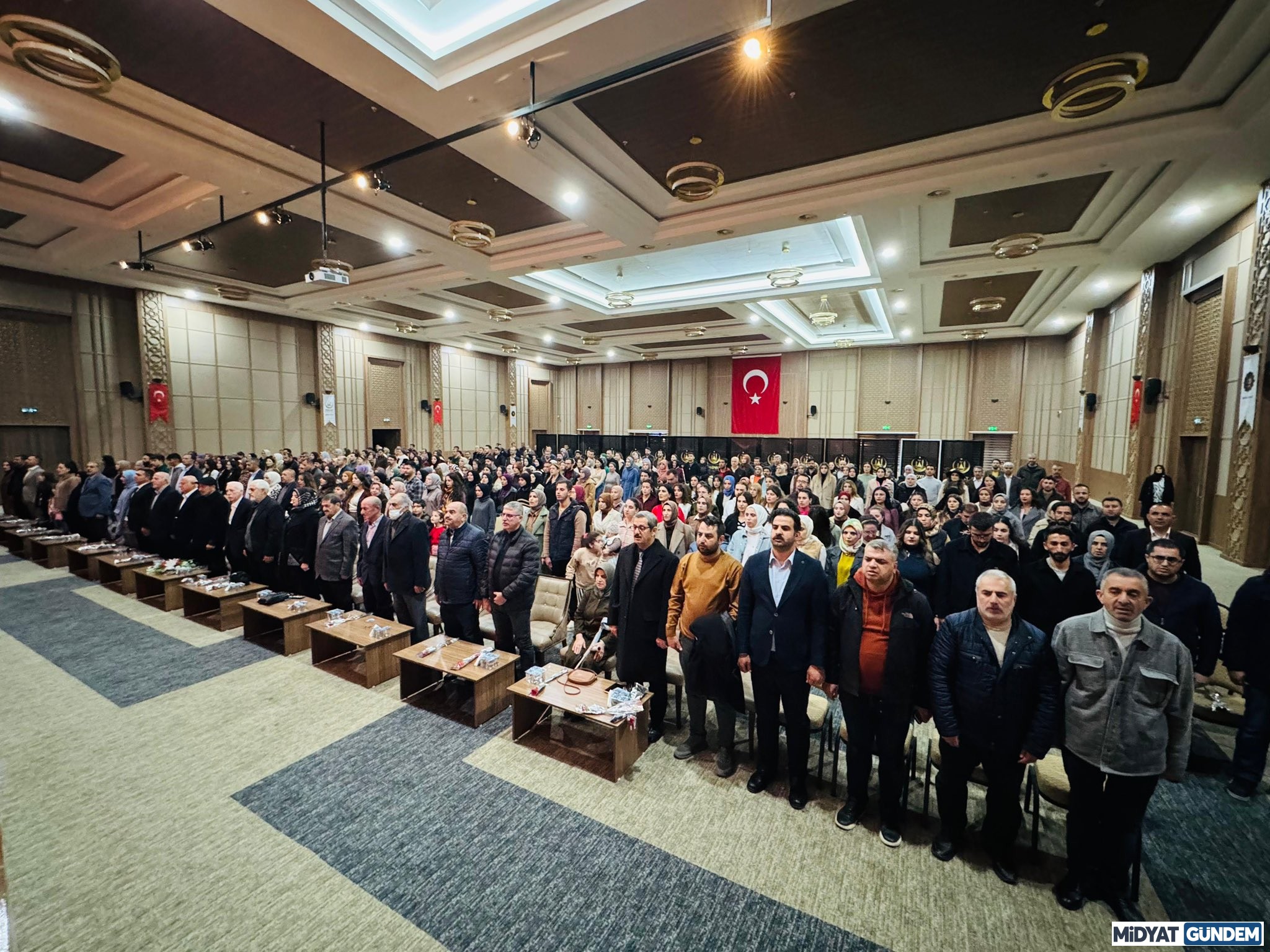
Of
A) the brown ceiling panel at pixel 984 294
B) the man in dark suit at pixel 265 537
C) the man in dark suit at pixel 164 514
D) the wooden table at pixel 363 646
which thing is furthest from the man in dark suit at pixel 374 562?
the brown ceiling panel at pixel 984 294

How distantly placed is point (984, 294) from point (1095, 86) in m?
8.28

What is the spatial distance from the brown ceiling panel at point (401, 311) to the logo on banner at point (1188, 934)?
14.4m

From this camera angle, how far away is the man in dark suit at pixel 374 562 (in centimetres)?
499

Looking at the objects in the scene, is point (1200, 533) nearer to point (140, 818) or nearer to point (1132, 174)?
point (1132, 174)

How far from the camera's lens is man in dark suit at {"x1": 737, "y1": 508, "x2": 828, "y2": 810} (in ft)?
9.73

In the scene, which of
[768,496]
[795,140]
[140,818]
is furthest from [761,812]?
[795,140]

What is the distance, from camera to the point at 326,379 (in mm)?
14969

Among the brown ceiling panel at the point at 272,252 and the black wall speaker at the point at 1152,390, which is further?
the black wall speaker at the point at 1152,390

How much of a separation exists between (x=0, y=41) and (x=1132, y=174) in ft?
36.0

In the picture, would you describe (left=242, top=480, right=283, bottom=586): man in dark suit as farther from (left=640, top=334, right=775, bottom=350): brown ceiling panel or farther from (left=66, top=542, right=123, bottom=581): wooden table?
(left=640, top=334, right=775, bottom=350): brown ceiling panel

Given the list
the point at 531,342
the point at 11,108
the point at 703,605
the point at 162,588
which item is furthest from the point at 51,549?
the point at 531,342

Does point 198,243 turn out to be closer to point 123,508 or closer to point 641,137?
point 123,508

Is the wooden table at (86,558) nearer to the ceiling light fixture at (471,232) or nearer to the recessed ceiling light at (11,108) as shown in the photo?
the recessed ceiling light at (11,108)

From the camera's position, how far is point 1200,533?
23.2 feet
